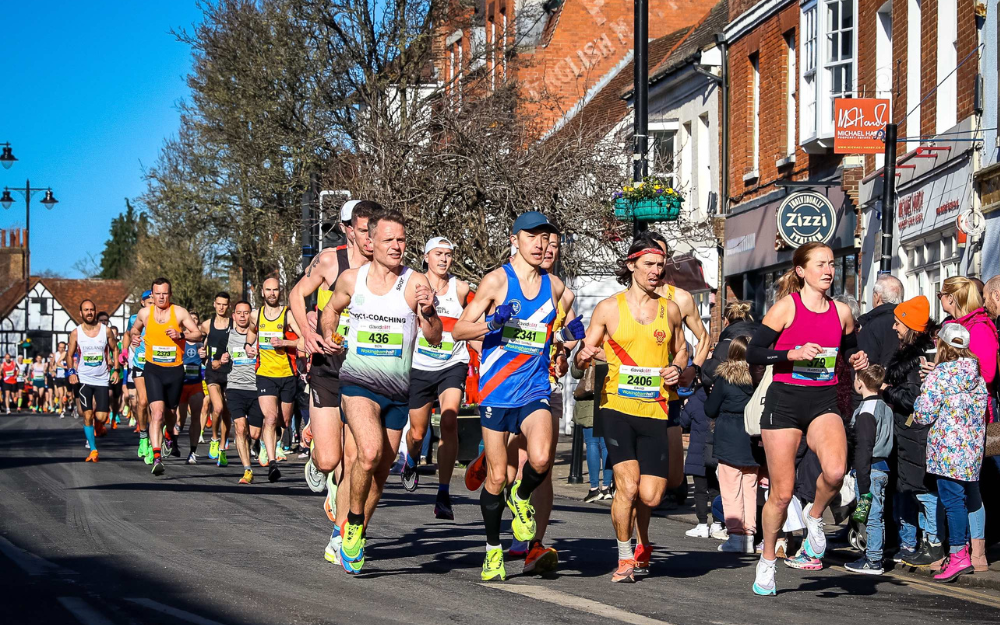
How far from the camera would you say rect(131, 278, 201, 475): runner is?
16.7 metres

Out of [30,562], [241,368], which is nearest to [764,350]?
[30,562]

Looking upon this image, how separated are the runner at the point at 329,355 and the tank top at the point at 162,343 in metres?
7.06

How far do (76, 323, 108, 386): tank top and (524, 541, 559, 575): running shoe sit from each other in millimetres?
11370

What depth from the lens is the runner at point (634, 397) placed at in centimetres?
855

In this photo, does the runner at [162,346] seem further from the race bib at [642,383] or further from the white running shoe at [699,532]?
the race bib at [642,383]

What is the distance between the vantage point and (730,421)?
1108cm

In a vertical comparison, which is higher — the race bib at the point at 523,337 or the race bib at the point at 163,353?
the race bib at the point at 523,337

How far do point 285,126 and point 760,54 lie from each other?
13.2m

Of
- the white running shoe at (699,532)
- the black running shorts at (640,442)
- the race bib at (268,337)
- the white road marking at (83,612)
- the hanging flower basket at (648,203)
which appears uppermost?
the hanging flower basket at (648,203)

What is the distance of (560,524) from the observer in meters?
12.3

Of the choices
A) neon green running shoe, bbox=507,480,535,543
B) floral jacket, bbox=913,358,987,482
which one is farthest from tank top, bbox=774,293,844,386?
floral jacket, bbox=913,358,987,482

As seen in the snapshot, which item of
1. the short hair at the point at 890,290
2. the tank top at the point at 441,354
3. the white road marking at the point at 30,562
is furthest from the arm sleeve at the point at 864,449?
the white road marking at the point at 30,562

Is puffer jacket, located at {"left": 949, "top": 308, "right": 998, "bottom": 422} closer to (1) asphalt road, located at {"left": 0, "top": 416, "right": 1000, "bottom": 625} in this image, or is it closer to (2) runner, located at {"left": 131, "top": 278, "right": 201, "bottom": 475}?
(1) asphalt road, located at {"left": 0, "top": 416, "right": 1000, "bottom": 625}

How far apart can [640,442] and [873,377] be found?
8.84ft
